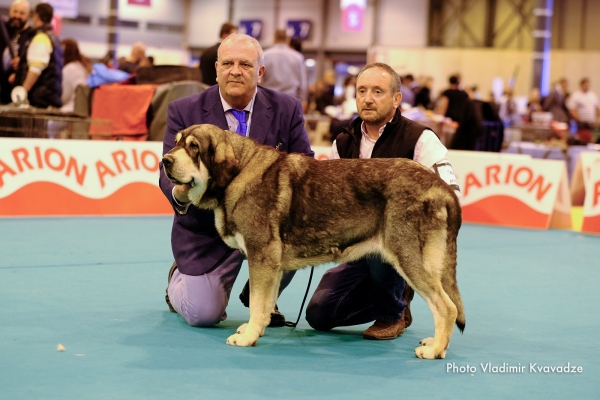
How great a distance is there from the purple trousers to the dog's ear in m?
0.85

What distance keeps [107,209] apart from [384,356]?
604 centimetres

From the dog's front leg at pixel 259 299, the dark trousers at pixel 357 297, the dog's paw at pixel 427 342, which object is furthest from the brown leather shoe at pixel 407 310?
the dog's front leg at pixel 259 299

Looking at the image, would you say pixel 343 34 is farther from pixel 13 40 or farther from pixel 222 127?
pixel 222 127

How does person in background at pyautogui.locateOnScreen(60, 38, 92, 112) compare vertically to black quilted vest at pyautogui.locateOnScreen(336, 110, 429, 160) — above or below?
above

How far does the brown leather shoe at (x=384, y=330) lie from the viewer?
4789mm

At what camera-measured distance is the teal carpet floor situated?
3.67m

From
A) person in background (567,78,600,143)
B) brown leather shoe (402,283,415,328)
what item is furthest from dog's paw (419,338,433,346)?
person in background (567,78,600,143)

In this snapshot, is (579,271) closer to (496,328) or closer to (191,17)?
(496,328)

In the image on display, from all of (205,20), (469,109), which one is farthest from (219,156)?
(205,20)

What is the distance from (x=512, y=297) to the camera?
6.13 meters

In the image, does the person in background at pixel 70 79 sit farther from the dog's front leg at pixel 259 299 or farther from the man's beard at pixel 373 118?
the dog's front leg at pixel 259 299

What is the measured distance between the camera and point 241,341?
4.39 meters

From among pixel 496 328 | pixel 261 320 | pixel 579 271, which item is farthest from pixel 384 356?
pixel 579 271

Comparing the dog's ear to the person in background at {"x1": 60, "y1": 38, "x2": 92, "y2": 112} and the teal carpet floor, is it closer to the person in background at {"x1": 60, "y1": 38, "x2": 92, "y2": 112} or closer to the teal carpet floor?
the teal carpet floor
